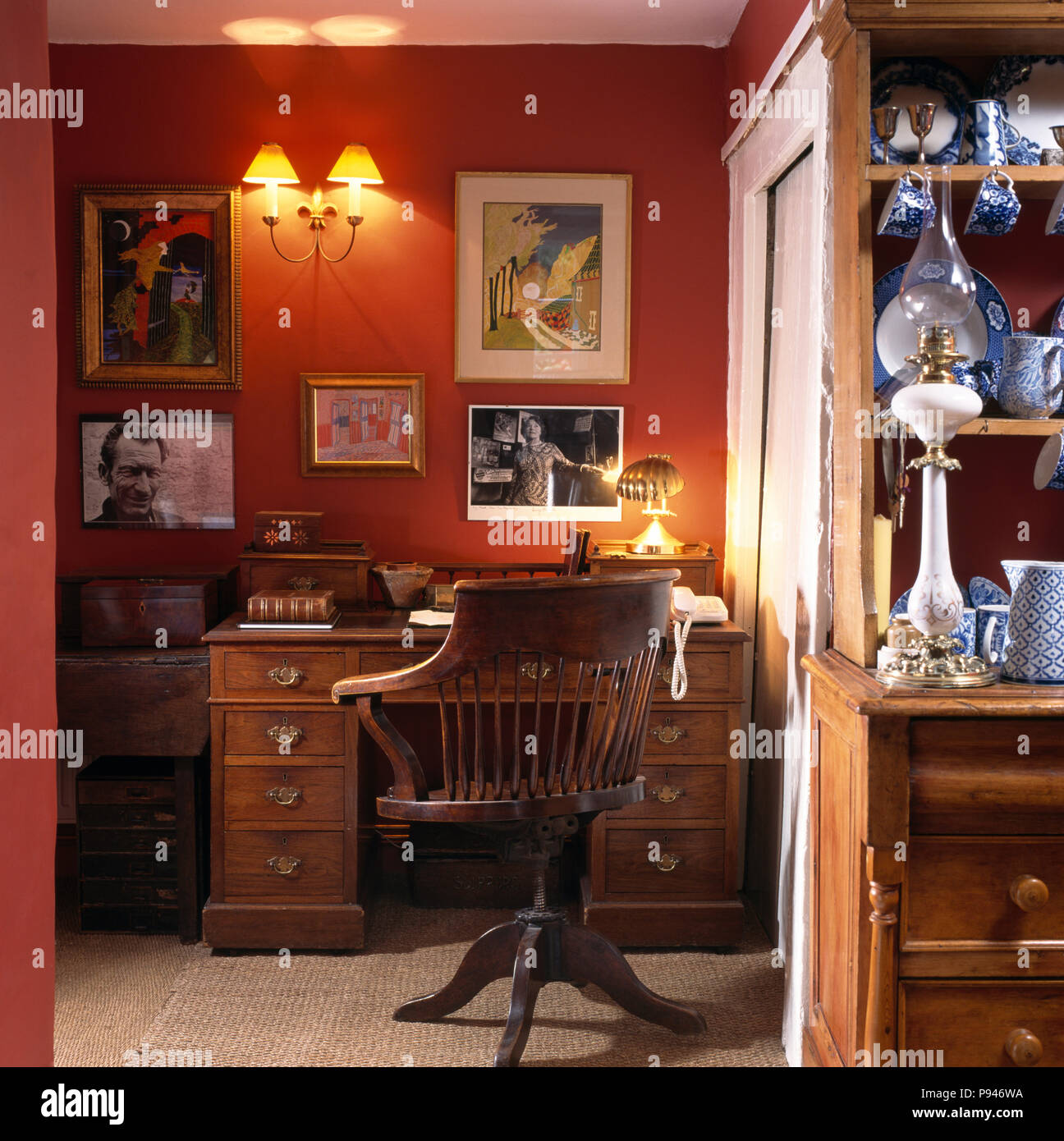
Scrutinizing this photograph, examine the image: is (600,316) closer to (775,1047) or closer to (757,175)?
(757,175)

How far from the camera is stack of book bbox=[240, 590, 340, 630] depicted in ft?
9.91

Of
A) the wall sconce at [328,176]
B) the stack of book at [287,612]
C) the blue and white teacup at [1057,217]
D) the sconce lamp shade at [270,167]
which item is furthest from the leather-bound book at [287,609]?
the blue and white teacup at [1057,217]

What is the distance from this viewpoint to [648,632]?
2.40 m

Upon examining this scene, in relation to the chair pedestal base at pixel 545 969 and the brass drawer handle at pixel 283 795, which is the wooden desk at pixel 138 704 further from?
the chair pedestal base at pixel 545 969

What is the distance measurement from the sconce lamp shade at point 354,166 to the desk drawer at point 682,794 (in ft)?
6.63

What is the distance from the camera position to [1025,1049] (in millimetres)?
1779

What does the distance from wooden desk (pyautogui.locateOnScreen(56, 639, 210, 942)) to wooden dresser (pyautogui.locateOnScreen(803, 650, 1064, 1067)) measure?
6.25 ft

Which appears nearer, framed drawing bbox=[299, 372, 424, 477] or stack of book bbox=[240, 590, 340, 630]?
stack of book bbox=[240, 590, 340, 630]

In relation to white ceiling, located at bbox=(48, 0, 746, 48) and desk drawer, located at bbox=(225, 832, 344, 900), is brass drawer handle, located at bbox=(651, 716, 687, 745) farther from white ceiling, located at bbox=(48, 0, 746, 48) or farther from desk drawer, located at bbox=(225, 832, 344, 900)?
white ceiling, located at bbox=(48, 0, 746, 48)

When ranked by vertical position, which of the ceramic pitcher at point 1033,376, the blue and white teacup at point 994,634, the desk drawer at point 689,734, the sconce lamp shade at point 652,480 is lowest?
the desk drawer at point 689,734

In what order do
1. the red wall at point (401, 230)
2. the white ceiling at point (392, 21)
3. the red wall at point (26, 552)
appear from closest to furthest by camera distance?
the red wall at point (26, 552) → the white ceiling at point (392, 21) → the red wall at point (401, 230)

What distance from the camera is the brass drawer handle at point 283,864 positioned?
297 centimetres

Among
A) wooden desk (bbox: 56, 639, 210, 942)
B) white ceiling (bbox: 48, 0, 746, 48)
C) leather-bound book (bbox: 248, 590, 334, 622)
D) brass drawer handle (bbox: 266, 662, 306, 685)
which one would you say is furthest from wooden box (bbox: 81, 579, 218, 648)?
white ceiling (bbox: 48, 0, 746, 48)

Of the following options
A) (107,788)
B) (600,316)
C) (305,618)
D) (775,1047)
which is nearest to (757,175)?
(600,316)
